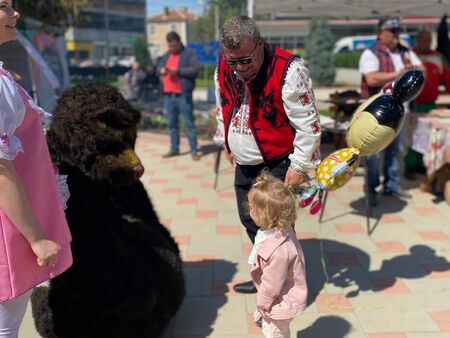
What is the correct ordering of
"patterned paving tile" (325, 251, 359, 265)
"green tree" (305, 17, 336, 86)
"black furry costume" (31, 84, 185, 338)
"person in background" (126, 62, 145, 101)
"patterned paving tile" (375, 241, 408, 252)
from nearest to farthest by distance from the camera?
1. "black furry costume" (31, 84, 185, 338)
2. "patterned paving tile" (325, 251, 359, 265)
3. "patterned paving tile" (375, 241, 408, 252)
4. "person in background" (126, 62, 145, 101)
5. "green tree" (305, 17, 336, 86)

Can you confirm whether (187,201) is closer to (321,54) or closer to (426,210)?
(426,210)

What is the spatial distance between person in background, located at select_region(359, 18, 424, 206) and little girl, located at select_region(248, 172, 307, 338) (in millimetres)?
2613

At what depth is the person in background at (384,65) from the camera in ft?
14.9

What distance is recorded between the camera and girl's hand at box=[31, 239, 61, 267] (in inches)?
61.1

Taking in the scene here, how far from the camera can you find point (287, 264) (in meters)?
2.09

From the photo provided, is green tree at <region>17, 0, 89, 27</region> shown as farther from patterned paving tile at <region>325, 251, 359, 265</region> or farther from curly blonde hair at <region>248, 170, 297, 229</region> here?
curly blonde hair at <region>248, 170, 297, 229</region>

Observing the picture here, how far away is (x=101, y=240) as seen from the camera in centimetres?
221

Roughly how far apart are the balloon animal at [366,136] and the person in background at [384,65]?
1439mm

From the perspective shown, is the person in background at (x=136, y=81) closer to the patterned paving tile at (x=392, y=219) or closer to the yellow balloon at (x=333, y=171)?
the patterned paving tile at (x=392, y=219)

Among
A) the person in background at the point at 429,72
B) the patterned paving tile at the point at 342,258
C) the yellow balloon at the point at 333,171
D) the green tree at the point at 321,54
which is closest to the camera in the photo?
the yellow balloon at the point at 333,171

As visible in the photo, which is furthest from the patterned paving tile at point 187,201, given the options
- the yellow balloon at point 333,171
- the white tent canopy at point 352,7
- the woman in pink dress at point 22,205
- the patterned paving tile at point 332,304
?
the woman in pink dress at point 22,205

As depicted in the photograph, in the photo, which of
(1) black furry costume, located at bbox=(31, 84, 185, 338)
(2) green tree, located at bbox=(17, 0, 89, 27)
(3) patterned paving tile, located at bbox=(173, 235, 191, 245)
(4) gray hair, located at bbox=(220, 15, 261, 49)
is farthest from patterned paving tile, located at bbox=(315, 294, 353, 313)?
(2) green tree, located at bbox=(17, 0, 89, 27)

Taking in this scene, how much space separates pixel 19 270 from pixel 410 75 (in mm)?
2611

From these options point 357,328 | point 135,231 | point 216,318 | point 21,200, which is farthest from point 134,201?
point 357,328
